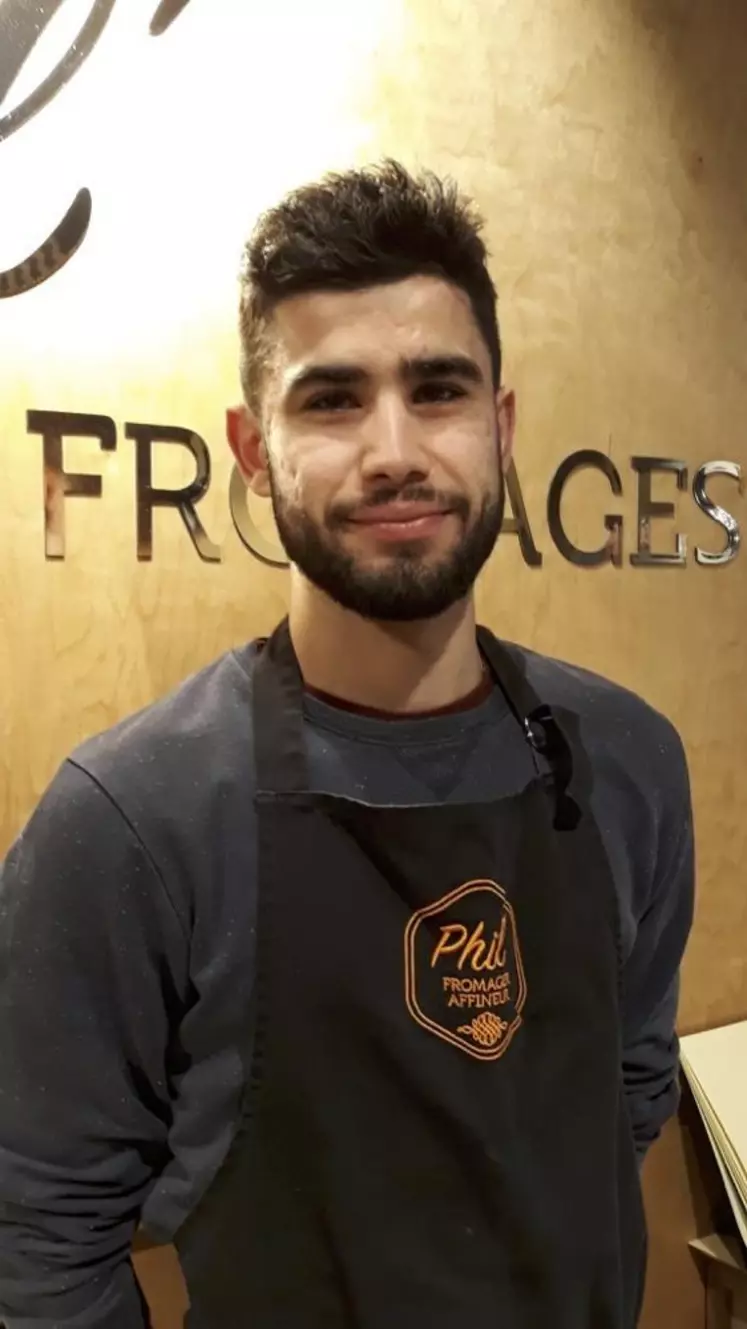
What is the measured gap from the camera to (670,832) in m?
1.18

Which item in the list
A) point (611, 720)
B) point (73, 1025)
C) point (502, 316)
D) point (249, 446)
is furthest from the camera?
point (502, 316)

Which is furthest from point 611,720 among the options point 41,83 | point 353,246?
point 41,83

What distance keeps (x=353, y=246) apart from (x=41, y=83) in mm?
412

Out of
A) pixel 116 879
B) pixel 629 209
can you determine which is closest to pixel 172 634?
pixel 116 879

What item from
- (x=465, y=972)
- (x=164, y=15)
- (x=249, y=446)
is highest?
(x=164, y=15)

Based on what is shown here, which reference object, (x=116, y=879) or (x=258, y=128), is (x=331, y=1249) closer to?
(x=116, y=879)

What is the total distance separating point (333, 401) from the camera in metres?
0.96

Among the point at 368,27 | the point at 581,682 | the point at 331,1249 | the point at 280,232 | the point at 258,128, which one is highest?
the point at 368,27

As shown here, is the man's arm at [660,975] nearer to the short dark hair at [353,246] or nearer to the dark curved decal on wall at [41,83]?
the short dark hair at [353,246]

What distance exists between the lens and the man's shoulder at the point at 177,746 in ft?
3.09

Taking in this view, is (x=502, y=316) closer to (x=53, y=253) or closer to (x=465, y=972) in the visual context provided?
(x=53, y=253)

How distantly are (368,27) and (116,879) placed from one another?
102 centimetres

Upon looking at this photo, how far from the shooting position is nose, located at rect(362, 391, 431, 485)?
926 mm

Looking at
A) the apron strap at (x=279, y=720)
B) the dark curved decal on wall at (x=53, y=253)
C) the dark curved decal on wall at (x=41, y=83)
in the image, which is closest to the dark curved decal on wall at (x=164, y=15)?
the dark curved decal on wall at (x=41, y=83)
